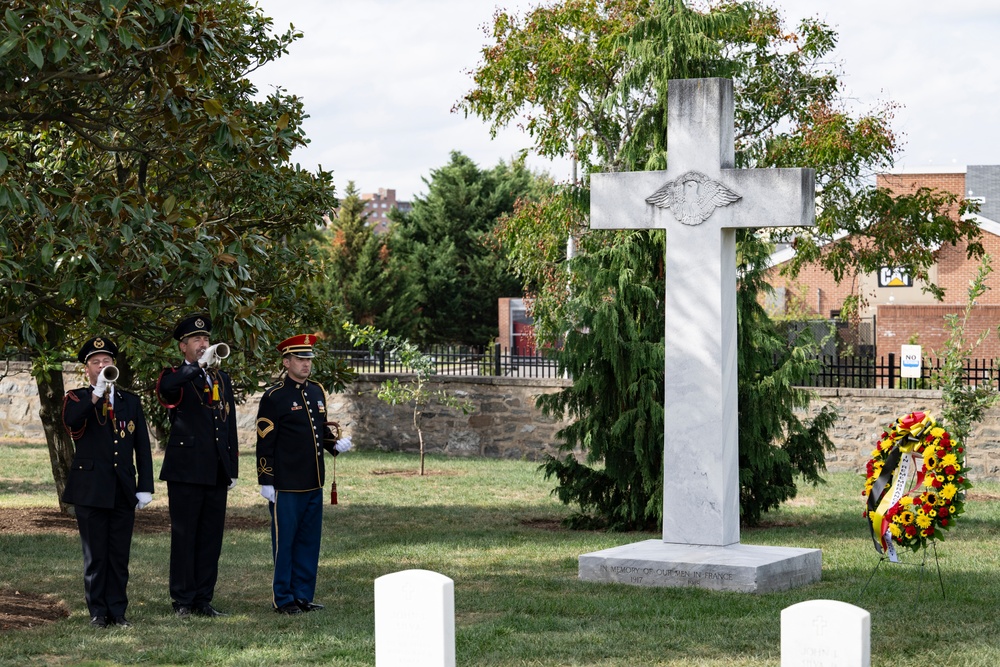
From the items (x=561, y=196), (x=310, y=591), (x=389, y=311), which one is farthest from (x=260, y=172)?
(x=389, y=311)

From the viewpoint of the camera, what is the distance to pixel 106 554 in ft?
28.0

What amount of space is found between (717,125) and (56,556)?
22.8ft

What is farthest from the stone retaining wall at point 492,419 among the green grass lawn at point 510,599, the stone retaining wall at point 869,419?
the green grass lawn at point 510,599

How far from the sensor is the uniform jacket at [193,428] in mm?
8875

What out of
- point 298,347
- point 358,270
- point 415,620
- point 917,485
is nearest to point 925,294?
point 358,270

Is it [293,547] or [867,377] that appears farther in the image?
[867,377]

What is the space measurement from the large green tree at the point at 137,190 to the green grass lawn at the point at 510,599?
75.3 inches

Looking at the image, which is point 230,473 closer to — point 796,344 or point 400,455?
point 796,344

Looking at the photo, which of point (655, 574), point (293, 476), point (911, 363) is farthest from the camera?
point (911, 363)

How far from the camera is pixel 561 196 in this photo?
2038 centimetres

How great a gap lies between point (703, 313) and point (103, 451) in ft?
15.0

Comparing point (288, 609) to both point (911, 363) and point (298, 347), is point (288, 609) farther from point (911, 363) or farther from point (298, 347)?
point (911, 363)

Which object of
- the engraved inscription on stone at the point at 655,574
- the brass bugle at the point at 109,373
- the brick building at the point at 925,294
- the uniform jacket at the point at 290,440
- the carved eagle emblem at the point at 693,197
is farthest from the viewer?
the brick building at the point at 925,294

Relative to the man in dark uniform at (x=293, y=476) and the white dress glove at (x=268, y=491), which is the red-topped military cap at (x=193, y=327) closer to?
the man in dark uniform at (x=293, y=476)
